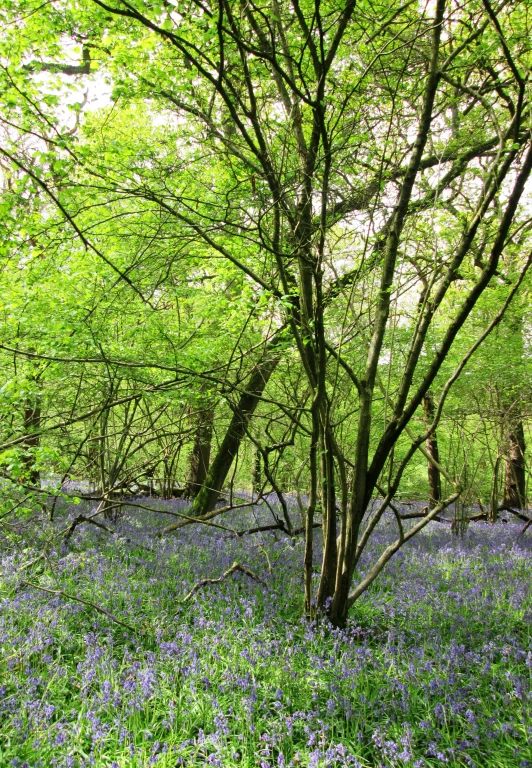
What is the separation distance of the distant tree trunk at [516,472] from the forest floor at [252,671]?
229 inches

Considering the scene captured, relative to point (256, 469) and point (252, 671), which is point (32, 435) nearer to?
point (252, 671)

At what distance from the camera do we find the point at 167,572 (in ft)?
19.3

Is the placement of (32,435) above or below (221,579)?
above

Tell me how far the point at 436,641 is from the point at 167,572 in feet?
10.2

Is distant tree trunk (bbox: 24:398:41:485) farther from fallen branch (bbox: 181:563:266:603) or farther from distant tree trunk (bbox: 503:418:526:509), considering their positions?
distant tree trunk (bbox: 503:418:526:509)

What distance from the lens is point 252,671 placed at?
11.6 feet

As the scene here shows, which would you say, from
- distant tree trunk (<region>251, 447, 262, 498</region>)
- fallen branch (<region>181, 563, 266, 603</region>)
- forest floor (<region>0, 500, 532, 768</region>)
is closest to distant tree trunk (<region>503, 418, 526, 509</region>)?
distant tree trunk (<region>251, 447, 262, 498</region>)

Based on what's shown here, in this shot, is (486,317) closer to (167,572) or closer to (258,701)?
(167,572)

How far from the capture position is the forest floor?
113 inches

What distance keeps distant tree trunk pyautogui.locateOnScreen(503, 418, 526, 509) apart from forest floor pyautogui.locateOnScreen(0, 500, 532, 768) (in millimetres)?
5808

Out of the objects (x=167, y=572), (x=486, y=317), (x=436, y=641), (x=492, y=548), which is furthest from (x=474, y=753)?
(x=486, y=317)

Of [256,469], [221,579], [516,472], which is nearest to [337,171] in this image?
[221,579]

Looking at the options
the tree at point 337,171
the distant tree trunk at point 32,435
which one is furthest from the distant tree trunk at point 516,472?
the distant tree trunk at point 32,435

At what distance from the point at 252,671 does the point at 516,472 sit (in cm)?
1121
